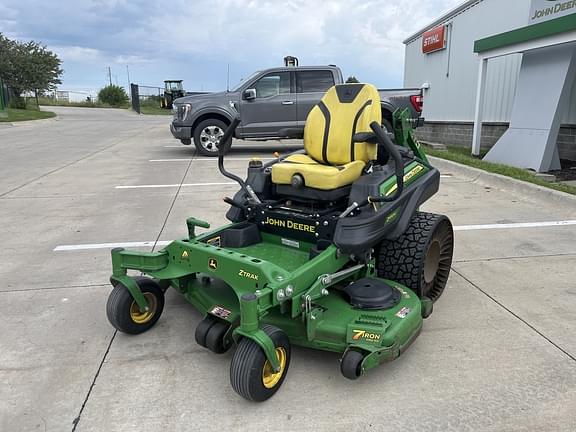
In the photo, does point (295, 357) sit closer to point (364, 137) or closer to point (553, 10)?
point (364, 137)

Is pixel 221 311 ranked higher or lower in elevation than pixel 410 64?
lower

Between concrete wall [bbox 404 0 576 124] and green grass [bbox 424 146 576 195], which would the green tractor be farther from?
green grass [bbox 424 146 576 195]

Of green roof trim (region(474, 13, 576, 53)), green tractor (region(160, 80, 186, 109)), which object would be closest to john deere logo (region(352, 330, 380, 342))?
green roof trim (region(474, 13, 576, 53))

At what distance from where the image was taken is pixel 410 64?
16.9 m

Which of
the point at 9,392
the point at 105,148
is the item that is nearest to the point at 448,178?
the point at 9,392

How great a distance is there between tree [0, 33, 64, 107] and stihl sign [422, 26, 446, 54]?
118 feet

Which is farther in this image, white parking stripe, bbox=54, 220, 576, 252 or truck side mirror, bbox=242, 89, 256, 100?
truck side mirror, bbox=242, 89, 256, 100

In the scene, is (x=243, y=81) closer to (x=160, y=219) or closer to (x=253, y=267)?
(x=160, y=219)

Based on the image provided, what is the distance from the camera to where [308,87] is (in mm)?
10922

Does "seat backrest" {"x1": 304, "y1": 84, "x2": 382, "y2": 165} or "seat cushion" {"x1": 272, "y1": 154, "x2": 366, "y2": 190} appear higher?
"seat backrest" {"x1": 304, "y1": 84, "x2": 382, "y2": 165}

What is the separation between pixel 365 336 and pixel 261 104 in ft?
29.6

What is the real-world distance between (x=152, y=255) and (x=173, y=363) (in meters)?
0.70

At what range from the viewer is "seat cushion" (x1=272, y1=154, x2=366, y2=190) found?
124 inches

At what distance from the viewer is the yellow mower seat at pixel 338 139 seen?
331 cm
